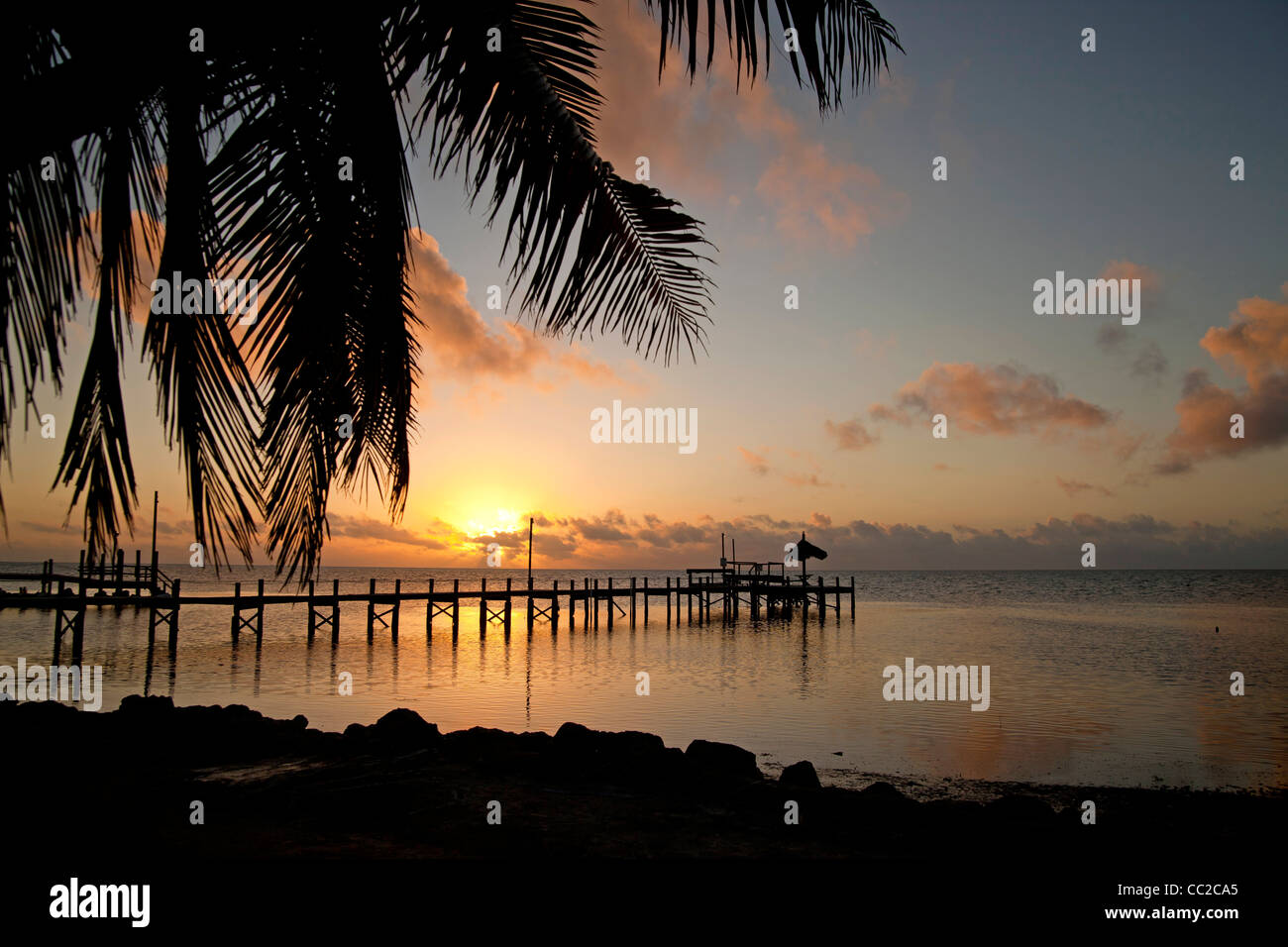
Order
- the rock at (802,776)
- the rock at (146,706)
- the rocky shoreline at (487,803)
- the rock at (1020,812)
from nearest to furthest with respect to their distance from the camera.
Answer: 1. the rocky shoreline at (487,803)
2. the rock at (1020,812)
3. the rock at (802,776)
4. the rock at (146,706)

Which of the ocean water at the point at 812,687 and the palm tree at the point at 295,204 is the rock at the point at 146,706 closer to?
the ocean water at the point at 812,687

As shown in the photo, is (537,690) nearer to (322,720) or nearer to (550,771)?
(322,720)

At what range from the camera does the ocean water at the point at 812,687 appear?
1367cm

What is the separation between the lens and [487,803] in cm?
729

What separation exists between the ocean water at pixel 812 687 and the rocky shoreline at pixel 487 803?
2.86 meters

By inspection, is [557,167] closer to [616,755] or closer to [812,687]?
[616,755]

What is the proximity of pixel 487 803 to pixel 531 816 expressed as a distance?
0.48 m

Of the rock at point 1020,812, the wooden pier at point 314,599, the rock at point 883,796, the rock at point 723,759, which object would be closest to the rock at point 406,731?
the wooden pier at point 314,599

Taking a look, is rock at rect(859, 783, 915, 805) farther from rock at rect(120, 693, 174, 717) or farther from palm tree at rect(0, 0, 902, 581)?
rock at rect(120, 693, 174, 717)

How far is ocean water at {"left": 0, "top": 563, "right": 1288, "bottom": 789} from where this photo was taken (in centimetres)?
1367

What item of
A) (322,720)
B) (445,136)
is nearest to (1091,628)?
(322,720)
